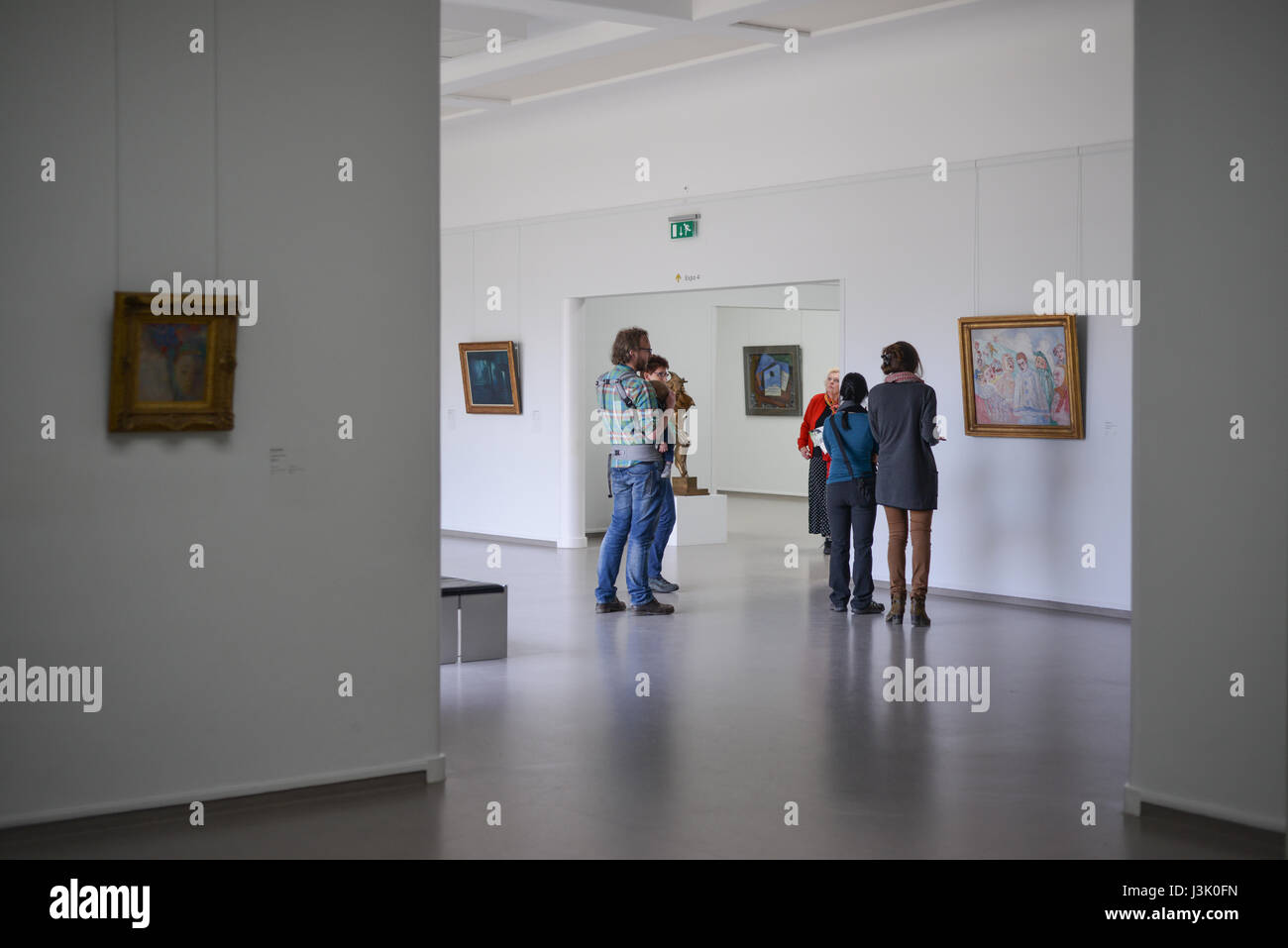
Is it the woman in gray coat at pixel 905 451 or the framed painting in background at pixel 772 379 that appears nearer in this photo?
the woman in gray coat at pixel 905 451

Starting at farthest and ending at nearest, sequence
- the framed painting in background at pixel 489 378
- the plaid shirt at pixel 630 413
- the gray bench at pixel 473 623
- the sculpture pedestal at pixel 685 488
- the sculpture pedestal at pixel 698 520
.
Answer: the framed painting in background at pixel 489 378, the sculpture pedestal at pixel 685 488, the sculpture pedestal at pixel 698 520, the plaid shirt at pixel 630 413, the gray bench at pixel 473 623

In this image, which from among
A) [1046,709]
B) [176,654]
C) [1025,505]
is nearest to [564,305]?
[1025,505]

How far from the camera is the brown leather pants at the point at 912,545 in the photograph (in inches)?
427

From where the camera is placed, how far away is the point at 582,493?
17219mm

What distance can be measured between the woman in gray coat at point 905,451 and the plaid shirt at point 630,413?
5.77 ft

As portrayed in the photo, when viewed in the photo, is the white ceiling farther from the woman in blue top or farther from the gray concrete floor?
the gray concrete floor

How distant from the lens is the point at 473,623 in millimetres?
9430

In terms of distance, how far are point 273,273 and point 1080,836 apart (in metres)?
4.21

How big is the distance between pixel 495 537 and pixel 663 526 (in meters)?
6.40

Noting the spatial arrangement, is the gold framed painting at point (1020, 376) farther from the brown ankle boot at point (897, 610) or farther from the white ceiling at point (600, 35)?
the white ceiling at point (600, 35)

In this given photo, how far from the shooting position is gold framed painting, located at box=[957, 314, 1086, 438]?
11.9 meters

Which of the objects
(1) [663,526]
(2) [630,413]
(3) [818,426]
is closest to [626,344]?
(2) [630,413]

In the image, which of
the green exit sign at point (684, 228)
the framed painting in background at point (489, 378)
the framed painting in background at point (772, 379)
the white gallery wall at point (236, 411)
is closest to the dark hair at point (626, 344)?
the green exit sign at point (684, 228)
